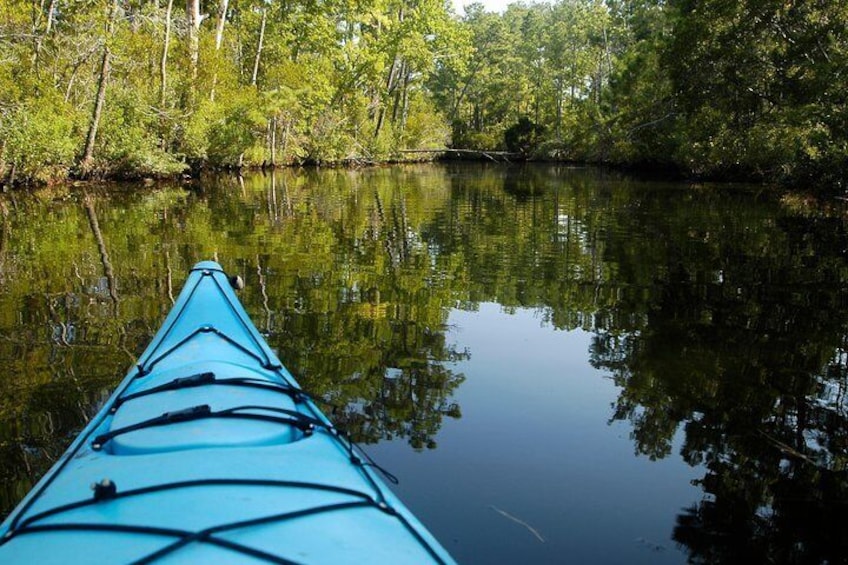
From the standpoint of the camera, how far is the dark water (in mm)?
3037

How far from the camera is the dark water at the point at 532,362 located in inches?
120

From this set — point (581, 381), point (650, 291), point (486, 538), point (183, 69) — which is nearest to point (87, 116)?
point (183, 69)

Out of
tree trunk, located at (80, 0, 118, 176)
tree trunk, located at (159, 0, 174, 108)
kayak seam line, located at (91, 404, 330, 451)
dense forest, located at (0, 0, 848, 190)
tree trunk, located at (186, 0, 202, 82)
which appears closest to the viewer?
kayak seam line, located at (91, 404, 330, 451)

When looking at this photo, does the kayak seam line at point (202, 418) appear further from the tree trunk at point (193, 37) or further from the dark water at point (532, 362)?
the tree trunk at point (193, 37)

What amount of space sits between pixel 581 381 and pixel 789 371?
58.6 inches

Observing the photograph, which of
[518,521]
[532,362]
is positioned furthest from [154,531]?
[532,362]

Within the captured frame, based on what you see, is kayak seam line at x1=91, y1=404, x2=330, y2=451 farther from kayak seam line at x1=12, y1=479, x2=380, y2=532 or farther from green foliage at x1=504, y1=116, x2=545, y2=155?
green foliage at x1=504, y1=116, x2=545, y2=155

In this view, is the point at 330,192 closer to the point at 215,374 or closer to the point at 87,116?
the point at 87,116

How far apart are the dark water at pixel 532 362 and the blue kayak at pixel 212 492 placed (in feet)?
2.47

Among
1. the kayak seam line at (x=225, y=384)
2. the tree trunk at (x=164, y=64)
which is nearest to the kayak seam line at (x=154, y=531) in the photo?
the kayak seam line at (x=225, y=384)

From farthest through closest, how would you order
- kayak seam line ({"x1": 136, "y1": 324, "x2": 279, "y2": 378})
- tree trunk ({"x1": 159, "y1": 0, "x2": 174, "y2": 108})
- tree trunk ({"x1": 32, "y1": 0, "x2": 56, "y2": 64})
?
tree trunk ({"x1": 159, "y1": 0, "x2": 174, "y2": 108}), tree trunk ({"x1": 32, "y1": 0, "x2": 56, "y2": 64}), kayak seam line ({"x1": 136, "y1": 324, "x2": 279, "y2": 378})

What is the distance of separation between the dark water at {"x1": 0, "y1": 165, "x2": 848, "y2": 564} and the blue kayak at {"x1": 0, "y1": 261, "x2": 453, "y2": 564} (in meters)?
0.75

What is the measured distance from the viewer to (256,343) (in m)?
3.90

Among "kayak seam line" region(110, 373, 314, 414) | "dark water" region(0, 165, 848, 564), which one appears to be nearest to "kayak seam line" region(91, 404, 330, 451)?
"kayak seam line" region(110, 373, 314, 414)
